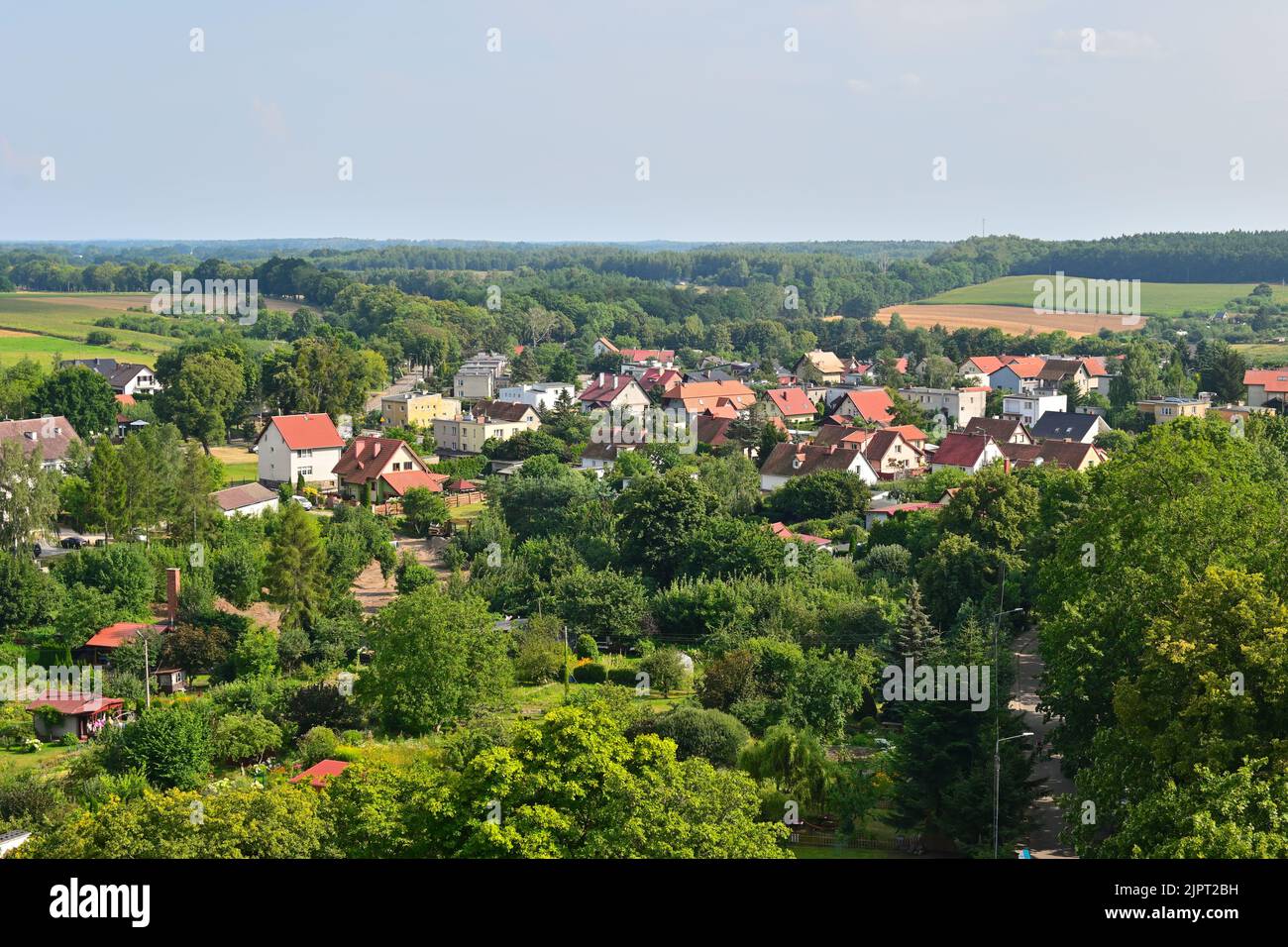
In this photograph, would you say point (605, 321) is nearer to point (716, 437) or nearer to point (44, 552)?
point (716, 437)

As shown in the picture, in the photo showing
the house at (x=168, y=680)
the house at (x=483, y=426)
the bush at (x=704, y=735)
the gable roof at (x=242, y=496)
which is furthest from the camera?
the house at (x=483, y=426)

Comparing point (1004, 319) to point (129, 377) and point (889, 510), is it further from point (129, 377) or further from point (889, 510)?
point (889, 510)

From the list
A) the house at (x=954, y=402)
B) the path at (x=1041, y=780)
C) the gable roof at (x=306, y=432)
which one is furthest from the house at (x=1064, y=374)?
the path at (x=1041, y=780)

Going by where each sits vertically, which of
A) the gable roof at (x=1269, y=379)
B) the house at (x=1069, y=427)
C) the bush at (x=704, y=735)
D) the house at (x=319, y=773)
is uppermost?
the gable roof at (x=1269, y=379)

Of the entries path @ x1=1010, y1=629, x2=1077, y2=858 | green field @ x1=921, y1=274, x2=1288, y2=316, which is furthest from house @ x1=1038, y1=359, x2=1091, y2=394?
path @ x1=1010, y1=629, x2=1077, y2=858

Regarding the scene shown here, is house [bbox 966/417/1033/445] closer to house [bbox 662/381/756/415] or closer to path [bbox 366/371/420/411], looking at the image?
house [bbox 662/381/756/415]

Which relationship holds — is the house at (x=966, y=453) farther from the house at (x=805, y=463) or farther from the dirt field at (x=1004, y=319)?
the dirt field at (x=1004, y=319)
